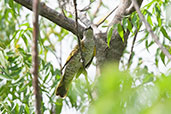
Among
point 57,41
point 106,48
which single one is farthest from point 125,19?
point 57,41

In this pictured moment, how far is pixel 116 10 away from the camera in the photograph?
8.96 ft

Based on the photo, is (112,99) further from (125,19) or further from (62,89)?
(62,89)

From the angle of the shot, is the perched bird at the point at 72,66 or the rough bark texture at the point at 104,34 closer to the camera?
the rough bark texture at the point at 104,34

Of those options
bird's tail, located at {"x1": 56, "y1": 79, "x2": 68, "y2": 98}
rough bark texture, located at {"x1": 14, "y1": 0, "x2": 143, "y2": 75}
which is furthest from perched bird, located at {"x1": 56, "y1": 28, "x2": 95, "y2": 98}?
rough bark texture, located at {"x1": 14, "y1": 0, "x2": 143, "y2": 75}

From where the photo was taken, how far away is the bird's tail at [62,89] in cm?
314

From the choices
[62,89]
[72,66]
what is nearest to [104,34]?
[72,66]

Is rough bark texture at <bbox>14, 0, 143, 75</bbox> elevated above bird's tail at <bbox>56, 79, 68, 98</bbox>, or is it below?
above

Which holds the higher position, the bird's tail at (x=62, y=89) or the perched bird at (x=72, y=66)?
the perched bird at (x=72, y=66)

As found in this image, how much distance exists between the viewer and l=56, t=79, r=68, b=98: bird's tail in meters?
3.14

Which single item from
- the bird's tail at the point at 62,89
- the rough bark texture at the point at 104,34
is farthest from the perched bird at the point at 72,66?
the rough bark texture at the point at 104,34

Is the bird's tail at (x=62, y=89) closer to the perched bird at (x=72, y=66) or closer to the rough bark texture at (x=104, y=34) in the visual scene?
the perched bird at (x=72, y=66)

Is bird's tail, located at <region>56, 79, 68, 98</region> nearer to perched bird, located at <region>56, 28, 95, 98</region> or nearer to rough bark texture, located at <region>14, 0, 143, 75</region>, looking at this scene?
perched bird, located at <region>56, 28, 95, 98</region>

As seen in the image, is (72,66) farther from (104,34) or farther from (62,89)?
(104,34)

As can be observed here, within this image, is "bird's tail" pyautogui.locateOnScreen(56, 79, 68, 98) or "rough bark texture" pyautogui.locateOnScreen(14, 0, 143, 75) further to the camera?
"bird's tail" pyautogui.locateOnScreen(56, 79, 68, 98)
